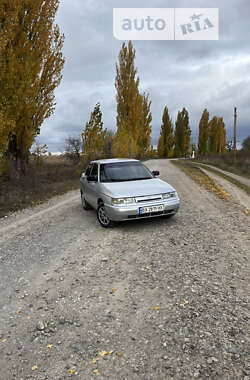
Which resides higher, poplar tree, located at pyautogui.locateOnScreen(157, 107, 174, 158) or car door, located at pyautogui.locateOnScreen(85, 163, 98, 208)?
poplar tree, located at pyautogui.locateOnScreen(157, 107, 174, 158)

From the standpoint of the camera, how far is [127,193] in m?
5.76

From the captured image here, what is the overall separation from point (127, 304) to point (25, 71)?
12.7 metres

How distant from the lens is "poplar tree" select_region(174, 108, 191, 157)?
2293 inches

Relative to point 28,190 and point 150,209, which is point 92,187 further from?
point 28,190

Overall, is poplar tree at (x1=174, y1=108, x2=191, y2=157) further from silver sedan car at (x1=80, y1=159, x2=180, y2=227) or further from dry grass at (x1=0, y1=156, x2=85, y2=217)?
silver sedan car at (x1=80, y1=159, x2=180, y2=227)

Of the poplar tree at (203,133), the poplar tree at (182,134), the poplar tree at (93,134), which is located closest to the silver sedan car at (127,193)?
the poplar tree at (93,134)

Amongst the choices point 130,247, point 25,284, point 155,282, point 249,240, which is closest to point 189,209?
point 249,240

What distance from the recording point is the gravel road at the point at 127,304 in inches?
88.8

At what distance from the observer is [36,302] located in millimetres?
3270

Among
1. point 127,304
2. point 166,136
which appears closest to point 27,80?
point 127,304

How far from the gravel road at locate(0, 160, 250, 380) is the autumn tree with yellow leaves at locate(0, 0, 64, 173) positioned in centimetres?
805

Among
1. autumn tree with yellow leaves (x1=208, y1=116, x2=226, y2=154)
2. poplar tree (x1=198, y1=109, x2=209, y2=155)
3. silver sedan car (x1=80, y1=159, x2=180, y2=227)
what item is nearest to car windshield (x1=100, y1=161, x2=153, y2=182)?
silver sedan car (x1=80, y1=159, x2=180, y2=227)

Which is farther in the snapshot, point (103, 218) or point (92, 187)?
point (92, 187)

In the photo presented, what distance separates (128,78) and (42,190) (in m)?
24.9
